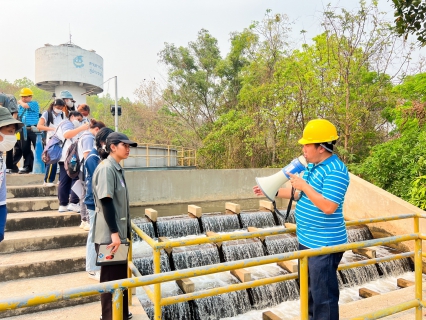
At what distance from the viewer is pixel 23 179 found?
6199 mm

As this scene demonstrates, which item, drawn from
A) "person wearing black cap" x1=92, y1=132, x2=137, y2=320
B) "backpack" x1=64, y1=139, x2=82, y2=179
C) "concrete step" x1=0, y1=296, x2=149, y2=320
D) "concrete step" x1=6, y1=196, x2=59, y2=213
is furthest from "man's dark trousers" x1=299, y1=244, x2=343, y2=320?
"concrete step" x1=6, y1=196, x2=59, y2=213

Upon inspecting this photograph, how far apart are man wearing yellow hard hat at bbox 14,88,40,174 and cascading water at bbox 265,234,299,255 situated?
5484mm

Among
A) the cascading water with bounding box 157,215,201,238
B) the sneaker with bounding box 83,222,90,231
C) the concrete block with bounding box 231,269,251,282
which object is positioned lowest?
the concrete block with bounding box 231,269,251,282

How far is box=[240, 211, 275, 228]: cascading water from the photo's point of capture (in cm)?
838

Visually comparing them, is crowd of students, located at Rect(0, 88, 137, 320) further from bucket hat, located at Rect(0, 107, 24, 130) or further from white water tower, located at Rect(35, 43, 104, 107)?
white water tower, located at Rect(35, 43, 104, 107)

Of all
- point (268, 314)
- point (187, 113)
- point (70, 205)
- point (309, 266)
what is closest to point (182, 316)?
point (268, 314)

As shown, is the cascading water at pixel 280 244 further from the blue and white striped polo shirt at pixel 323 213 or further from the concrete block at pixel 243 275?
the blue and white striped polo shirt at pixel 323 213

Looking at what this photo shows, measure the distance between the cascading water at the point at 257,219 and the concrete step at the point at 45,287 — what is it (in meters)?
5.06

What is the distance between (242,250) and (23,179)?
15.2 feet

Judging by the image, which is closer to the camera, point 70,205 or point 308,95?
point 70,205

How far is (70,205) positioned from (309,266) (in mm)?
4139

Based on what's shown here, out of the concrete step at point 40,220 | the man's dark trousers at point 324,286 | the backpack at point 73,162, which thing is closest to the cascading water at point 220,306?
the concrete step at point 40,220

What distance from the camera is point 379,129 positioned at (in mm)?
14086

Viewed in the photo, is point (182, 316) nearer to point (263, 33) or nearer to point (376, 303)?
point (376, 303)
